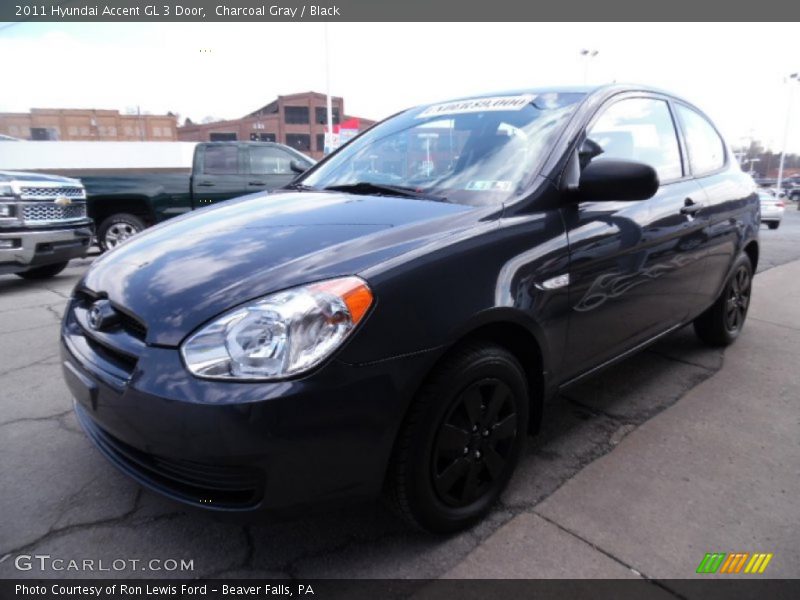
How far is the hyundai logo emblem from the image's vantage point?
1.84 meters

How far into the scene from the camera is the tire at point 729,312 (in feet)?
12.6

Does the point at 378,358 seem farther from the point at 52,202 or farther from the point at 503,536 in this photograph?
the point at 52,202

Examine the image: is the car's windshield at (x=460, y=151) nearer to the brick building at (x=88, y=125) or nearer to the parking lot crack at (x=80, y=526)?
the parking lot crack at (x=80, y=526)

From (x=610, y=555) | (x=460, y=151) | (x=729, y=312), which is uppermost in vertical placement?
(x=460, y=151)

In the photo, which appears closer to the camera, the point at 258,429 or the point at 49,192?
the point at 258,429

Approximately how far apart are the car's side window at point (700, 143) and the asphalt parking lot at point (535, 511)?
140 centimetres

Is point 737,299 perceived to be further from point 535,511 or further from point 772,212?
point 772,212

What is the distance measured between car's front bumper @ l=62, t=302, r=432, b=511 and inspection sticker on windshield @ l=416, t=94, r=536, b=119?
1589mm

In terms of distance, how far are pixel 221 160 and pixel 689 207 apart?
7296 millimetres

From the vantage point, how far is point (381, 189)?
2498mm

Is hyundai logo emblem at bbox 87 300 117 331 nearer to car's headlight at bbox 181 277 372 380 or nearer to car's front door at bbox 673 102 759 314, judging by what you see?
car's headlight at bbox 181 277 372 380

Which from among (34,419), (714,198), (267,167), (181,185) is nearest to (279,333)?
(34,419)

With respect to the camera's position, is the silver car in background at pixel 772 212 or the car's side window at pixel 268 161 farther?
the silver car in background at pixel 772 212

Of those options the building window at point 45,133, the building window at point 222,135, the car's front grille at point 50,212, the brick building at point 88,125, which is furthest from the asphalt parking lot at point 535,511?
the building window at point 222,135
